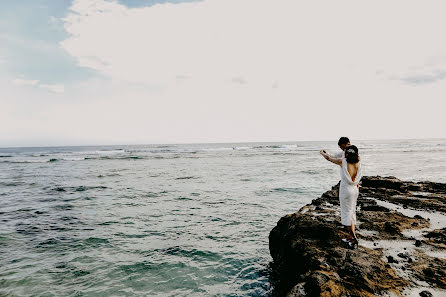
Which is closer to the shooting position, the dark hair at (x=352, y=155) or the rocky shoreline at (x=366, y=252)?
the rocky shoreline at (x=366, y=252)

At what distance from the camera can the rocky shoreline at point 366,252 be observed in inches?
146

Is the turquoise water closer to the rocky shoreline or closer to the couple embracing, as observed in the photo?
the rocky shoreline

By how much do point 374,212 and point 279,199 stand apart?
6.53m

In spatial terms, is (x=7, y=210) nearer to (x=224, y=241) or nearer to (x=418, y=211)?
(x=224, y=241)

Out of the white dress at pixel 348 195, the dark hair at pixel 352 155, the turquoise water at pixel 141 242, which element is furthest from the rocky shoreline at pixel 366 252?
the dark hair at pixel 352 155

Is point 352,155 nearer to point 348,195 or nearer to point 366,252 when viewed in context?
point 348,195

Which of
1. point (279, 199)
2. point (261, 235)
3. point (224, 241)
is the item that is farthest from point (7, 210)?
point (279, 199)

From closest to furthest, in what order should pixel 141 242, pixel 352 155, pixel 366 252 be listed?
pixel 366 252
pixel 352 155
pixel 141 242

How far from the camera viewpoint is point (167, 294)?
17.6 ft

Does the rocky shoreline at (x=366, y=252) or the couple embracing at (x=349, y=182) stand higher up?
the couple embracing at (x=349, y=182)

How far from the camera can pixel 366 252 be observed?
4.63 m

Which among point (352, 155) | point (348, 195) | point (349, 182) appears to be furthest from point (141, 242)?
point (352, 155)

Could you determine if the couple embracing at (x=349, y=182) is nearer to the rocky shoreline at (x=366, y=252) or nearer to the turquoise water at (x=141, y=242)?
the rocky shoreline at (x=366, y=252)

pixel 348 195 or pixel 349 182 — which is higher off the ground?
pixel 349 182
